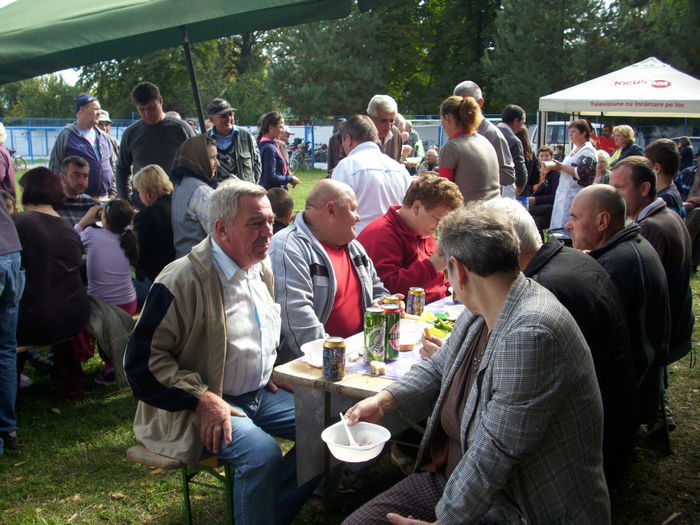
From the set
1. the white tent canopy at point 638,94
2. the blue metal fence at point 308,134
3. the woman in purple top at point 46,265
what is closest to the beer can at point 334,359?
the woman in purple top at point 46,265

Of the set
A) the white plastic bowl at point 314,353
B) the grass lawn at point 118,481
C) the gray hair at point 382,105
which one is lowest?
the grass lawn at point 118,481

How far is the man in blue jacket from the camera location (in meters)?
6.80

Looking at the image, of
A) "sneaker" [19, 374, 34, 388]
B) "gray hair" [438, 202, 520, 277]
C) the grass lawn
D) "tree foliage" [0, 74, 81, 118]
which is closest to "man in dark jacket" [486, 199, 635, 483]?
"gray hair" [438, 202, 520, 277]

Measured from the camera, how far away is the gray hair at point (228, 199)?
2664mm

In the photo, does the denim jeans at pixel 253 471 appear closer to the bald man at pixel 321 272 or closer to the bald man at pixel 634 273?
the bald man at pixel 321 272

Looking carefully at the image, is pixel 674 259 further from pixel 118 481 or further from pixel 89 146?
pixel 89 146

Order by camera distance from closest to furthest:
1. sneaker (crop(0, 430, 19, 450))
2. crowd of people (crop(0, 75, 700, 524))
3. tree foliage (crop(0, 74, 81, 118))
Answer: crowd of people (crop(0, 75, 700, 524)), sneaker (crop(0, 430, 19, 450)), tree foliage (crop(0, 74, 81, 118))

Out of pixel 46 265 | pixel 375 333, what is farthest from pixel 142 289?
pixel 375 333

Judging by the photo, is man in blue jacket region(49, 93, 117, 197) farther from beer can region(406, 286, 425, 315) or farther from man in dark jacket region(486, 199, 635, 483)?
man in dark jacket region(486, 199, 635, 483)

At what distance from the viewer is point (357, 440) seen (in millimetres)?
2248

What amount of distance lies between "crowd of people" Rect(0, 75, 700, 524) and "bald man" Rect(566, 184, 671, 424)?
0.01m

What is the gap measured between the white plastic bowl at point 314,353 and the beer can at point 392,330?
0.30m

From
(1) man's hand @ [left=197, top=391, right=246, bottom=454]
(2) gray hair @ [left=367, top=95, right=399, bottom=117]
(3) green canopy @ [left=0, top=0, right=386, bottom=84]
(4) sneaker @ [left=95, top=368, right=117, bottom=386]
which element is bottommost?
(4) sneaker @ [left=95, top=368, right=117, bottom=386]

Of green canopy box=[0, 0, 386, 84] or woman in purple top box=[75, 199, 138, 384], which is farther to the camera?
woman in purple top box=[75, 199, 138, 384]
